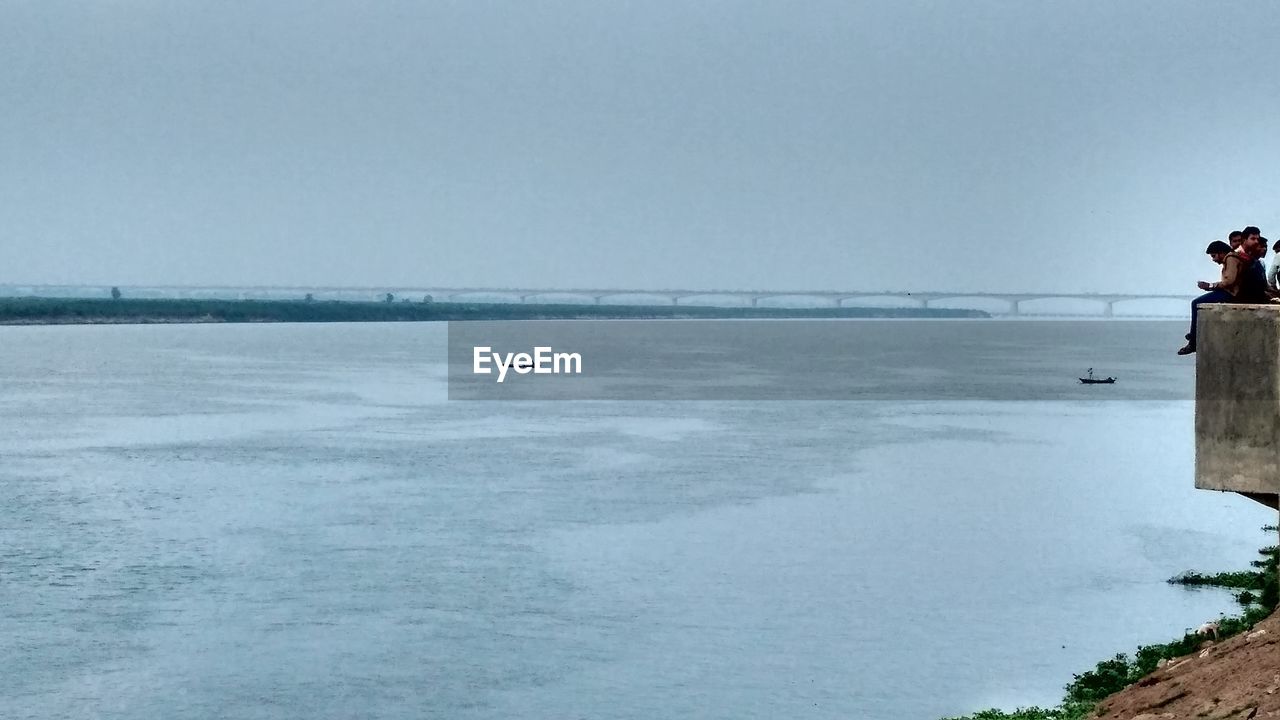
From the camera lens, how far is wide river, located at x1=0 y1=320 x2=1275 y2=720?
21.2 metres

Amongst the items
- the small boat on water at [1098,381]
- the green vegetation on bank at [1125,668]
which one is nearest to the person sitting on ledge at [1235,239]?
the green vegetation on bank at [1125,668]

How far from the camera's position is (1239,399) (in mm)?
15312

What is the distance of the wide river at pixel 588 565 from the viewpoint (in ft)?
69.4

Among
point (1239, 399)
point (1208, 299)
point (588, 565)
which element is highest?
point (1208, 299)

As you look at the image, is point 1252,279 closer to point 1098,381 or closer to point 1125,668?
point 1125,668

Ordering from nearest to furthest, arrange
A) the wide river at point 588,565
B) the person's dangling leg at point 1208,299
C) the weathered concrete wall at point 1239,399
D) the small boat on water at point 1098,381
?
Answer: the weathered concrete wall at point 1239,399 → the person's dangling leg at point 1208,299 → the wide river at point 588,565 → the small boat on water at point 1098,381

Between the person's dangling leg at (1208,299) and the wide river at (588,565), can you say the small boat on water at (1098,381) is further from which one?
the person's dangling leg at (1208,299)

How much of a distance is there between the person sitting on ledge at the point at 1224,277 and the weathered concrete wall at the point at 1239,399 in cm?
35

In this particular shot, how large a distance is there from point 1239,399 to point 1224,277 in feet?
4.26

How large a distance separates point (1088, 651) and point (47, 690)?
13807 millimetres

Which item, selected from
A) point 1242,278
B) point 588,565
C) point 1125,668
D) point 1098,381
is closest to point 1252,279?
point 1242,278

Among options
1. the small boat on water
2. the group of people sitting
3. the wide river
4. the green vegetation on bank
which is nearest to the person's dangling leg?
the group of people sitting

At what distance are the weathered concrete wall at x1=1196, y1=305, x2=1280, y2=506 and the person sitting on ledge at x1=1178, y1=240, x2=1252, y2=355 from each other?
0.35 metres

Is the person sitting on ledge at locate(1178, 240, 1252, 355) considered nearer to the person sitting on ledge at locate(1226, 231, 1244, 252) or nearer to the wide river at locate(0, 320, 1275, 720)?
the person sitting on ledge at locate(1226, 231, 1244, 252)
